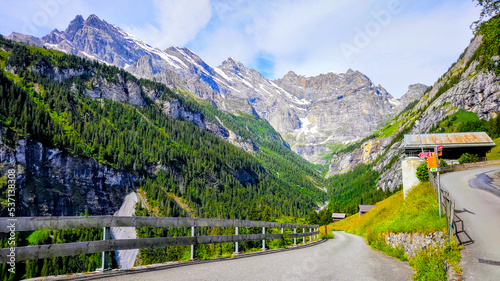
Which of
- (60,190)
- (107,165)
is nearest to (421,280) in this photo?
(60,190)

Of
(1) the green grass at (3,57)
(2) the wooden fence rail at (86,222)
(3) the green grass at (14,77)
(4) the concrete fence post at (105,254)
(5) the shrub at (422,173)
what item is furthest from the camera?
(1) the green grass at (3,57)

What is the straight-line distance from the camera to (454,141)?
68.8m

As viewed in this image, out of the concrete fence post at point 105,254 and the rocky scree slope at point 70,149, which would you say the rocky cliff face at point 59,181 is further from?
the concrete fence post at point 105,254

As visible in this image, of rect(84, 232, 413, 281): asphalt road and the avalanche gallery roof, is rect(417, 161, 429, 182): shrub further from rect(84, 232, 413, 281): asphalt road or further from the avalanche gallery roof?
the avalanche gallery roof

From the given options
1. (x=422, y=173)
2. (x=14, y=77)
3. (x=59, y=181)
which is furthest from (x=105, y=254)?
(x=14, y=77)

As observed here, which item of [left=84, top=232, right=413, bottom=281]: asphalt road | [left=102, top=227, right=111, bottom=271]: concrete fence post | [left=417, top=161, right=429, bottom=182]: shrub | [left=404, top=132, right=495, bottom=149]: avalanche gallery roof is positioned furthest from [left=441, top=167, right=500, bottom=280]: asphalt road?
[left=404, top=132, right=495, bottom=149]: avalanche gallery roof

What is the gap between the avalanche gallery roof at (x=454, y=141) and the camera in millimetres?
66531

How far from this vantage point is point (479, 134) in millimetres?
68750

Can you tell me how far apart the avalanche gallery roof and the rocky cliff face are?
136m

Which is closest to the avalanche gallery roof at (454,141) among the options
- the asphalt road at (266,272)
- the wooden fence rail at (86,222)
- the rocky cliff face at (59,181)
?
the asphalt road at (266,272)

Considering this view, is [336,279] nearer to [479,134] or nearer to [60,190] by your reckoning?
[479,134]

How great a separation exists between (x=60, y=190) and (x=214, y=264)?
14864 cm

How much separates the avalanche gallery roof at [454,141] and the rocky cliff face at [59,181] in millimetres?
135715

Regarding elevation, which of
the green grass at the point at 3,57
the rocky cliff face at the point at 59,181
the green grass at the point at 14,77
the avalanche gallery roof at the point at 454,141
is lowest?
the rocky cliff face at the point at 59,181
